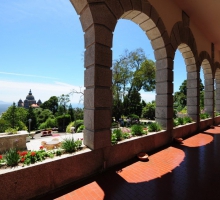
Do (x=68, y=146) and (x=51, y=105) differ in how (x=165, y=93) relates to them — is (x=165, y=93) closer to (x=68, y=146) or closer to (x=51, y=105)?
(x=68, y=146)

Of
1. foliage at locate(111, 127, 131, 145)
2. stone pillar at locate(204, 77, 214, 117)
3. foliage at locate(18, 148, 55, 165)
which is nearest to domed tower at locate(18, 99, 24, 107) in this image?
stone pillar at locate(204, 77, 214, 117)

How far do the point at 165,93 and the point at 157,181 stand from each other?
444 cm

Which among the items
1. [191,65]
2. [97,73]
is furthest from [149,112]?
[97,73]

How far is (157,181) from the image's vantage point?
12.7 feet

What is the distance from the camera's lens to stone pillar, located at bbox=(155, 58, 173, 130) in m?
7.22

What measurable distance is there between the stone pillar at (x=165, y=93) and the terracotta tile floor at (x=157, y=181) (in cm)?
204

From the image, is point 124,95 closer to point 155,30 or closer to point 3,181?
point 155,30

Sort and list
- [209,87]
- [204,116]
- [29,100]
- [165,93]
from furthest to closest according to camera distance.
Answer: [29,100], [209,87], [204,116], [165,93]

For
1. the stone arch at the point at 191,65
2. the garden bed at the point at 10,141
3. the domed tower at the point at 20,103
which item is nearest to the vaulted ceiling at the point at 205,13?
the stone arch at the point at 191,65

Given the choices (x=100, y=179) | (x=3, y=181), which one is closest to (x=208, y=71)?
(x=100, y=179)

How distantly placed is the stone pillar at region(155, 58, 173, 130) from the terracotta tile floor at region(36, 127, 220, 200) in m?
2.04

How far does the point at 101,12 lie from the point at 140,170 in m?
4.87

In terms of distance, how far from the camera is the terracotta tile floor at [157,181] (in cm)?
329

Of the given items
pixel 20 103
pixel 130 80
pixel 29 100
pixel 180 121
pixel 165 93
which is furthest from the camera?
pixel 20 103
